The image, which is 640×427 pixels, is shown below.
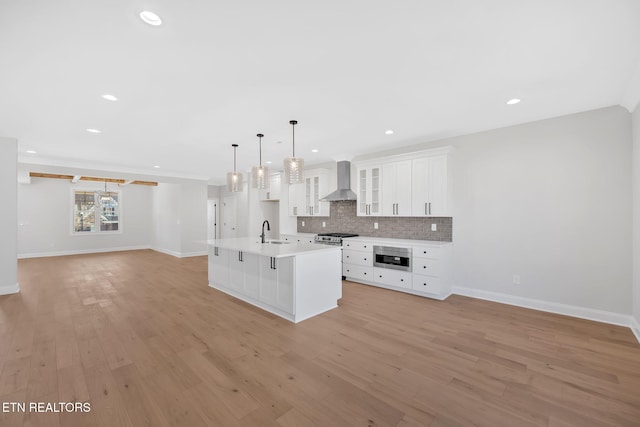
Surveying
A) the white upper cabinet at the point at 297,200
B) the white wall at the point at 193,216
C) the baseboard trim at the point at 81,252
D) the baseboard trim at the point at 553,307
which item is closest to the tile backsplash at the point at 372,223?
the white upper cabinet at the point at 297,200

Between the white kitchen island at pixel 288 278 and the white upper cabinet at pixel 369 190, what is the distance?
1792 mm

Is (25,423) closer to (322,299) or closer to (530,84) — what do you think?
(322,299)

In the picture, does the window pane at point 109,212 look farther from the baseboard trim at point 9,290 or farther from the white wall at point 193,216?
the baseboard trim at point 9,290

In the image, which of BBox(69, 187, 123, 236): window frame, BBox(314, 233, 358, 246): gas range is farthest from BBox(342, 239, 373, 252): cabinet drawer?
BBox(69, 187, 123, 236): window frame

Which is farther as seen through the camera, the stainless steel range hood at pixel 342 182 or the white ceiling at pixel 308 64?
the stainless steel range hood at pixel 342 182

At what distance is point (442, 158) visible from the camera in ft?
14.8

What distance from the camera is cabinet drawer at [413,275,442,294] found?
430cm

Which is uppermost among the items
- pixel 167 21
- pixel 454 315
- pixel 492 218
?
pixel 167 21

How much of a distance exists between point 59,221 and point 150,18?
33.5 ft

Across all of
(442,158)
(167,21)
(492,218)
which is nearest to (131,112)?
(167,21)

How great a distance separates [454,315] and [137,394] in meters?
3.56

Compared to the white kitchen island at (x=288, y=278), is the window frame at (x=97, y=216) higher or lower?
higher

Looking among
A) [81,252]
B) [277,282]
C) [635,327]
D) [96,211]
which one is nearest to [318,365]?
[277,282]

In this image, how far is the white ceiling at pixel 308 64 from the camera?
5.91ft
